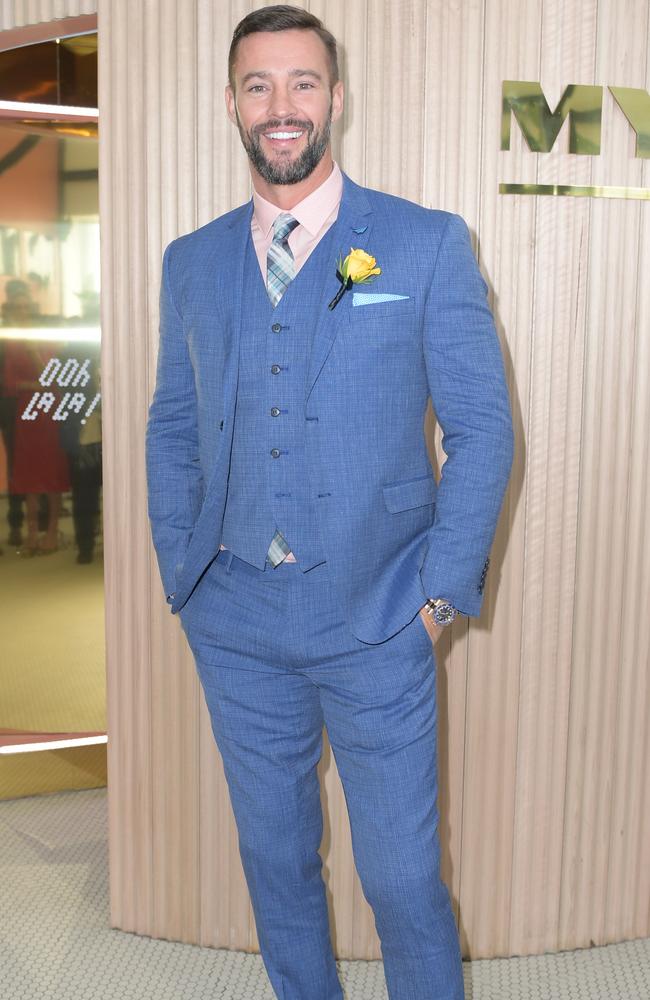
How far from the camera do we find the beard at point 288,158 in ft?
5.50

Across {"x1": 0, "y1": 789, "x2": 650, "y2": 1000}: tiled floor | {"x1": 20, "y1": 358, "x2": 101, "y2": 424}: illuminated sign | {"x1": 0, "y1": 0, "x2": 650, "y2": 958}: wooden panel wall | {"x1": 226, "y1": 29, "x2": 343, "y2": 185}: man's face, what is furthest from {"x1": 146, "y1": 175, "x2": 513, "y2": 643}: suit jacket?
{"x1": 20, "y1": 358, "x2": 101, "y2": 424}: illuminated sign

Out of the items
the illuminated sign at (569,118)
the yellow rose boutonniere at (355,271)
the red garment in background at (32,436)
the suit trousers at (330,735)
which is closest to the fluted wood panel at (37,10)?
the illuminated sign at (569,118)

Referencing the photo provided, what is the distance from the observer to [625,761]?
2363mm

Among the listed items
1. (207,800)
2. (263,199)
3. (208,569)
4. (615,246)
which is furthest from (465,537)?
(207,800)

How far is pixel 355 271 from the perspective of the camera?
1.63 m

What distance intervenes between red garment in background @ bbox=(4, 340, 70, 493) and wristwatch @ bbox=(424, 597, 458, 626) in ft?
6.23

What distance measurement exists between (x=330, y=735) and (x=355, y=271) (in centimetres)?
74

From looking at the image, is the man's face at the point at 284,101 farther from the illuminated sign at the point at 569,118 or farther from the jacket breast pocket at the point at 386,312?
the illuminated sign at the point at 569,118

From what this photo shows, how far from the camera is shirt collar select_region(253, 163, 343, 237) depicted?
1.72 meters

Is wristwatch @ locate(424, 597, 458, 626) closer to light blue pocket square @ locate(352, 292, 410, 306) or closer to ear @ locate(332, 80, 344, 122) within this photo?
light blue pocket square @ locate(352, 292, 410, 306)

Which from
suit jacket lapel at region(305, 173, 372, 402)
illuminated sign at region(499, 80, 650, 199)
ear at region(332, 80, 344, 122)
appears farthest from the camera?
illuminated sign at region(499, 80, 650, 199)

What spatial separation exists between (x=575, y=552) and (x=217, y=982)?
1169 millimetres

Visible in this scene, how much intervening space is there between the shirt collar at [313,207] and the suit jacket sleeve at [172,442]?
22 cm

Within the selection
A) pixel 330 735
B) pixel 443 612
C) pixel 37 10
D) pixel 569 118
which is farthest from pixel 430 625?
pixel 37 10
